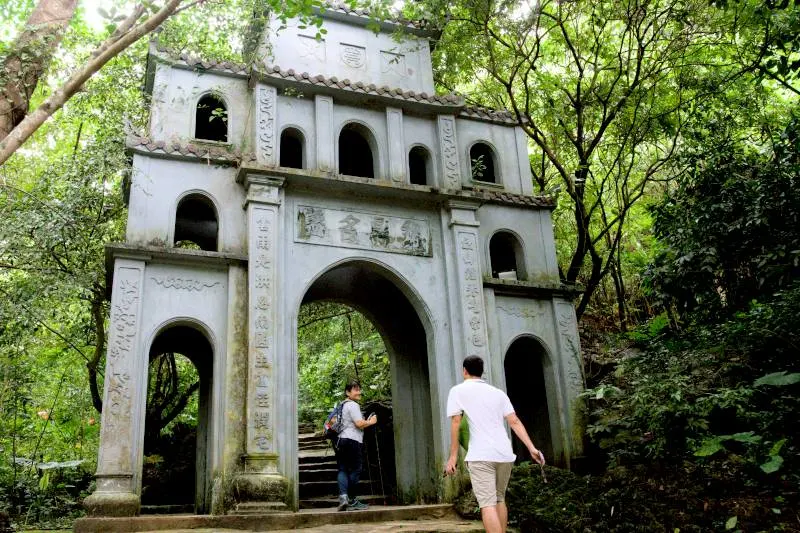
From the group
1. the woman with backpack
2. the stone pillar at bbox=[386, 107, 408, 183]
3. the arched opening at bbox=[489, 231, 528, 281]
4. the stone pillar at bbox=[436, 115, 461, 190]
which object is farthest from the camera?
the arched opening at bbox=[489, 231, 528, 281]

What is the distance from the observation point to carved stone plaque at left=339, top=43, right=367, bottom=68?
12.4 m

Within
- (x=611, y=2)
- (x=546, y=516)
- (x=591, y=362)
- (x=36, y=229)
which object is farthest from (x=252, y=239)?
(x=611, y=2)

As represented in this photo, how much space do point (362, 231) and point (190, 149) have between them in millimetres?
3002

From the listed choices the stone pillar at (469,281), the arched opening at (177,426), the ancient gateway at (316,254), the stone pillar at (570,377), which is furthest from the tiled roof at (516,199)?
the arched opening at (177,426)

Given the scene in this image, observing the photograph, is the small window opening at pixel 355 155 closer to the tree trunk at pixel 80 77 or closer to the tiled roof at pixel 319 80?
the tiled roof at pixel 319 80

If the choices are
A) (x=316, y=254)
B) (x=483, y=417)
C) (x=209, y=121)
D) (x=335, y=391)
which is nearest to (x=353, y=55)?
(x=209, y=121)

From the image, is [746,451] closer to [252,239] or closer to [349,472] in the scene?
[349,472]

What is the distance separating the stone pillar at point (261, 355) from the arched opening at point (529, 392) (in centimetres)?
474

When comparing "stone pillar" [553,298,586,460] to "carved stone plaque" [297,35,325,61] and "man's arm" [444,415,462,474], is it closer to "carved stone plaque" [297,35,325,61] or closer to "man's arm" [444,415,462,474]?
"man's arm" [444,415,462,474]

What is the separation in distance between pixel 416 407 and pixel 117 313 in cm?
568

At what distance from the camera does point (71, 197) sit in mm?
10516

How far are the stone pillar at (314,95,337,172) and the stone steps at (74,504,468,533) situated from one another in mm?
5374

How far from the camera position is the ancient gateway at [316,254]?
8.92m

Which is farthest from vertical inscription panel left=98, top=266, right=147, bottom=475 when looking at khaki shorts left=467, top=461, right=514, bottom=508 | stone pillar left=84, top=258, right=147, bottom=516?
khaki shorts left=467, top=461, right=514, bottom=508
